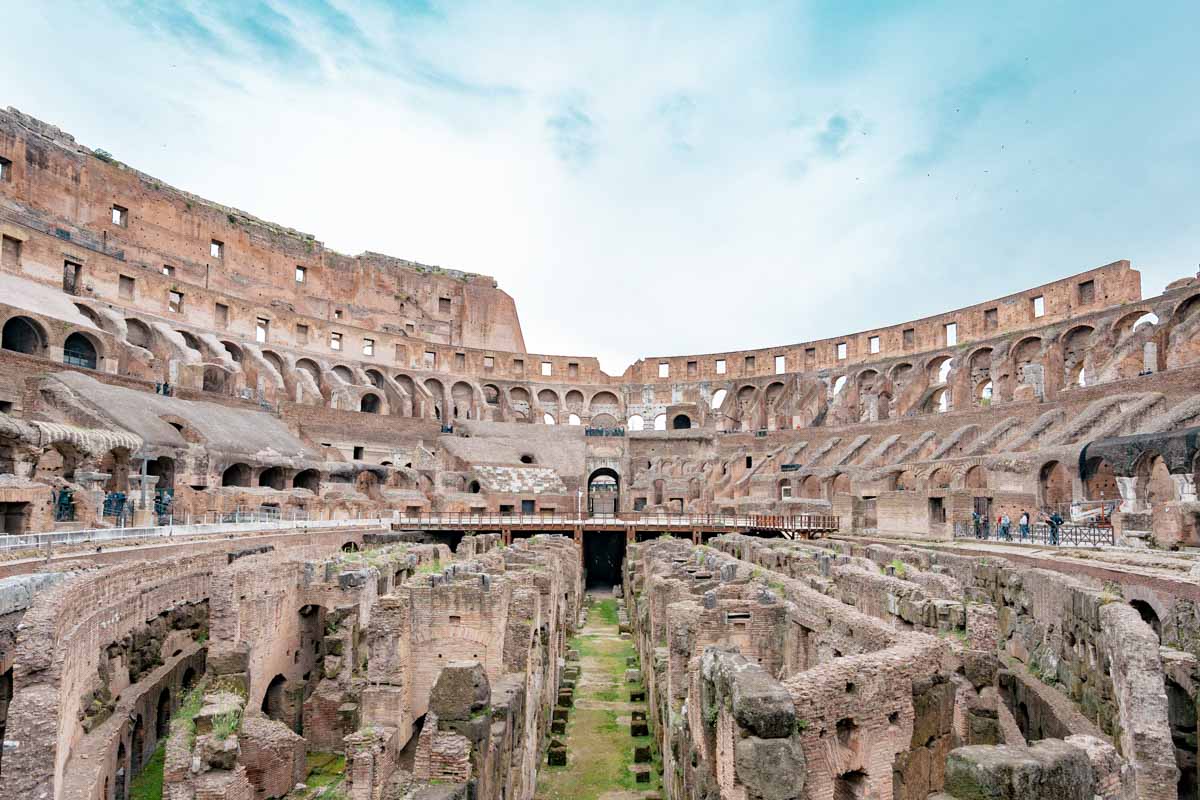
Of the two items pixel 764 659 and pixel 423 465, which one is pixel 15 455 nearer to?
pixel 764 659

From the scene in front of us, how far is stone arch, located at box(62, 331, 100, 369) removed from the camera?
37.5 m

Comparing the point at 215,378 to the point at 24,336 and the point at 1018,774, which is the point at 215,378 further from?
the point at 1018,774

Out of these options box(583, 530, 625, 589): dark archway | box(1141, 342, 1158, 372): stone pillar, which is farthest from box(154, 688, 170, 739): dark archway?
box(1141, 342, 1158, 372): stone pillar

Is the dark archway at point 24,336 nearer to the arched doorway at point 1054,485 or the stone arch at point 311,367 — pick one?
the stone arch at point 311,367

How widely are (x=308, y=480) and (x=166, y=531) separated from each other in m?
20.6

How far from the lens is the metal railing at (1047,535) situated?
17906 mm

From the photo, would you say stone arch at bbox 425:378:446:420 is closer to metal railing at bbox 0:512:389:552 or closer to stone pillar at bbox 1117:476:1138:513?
metal railing at bbox 0:512:389:552

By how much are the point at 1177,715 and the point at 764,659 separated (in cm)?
423

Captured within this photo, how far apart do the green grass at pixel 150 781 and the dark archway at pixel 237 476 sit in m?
23.9

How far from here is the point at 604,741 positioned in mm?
12781

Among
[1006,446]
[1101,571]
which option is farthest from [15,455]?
[1006,446]

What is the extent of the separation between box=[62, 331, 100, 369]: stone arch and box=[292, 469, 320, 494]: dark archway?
11.9 m

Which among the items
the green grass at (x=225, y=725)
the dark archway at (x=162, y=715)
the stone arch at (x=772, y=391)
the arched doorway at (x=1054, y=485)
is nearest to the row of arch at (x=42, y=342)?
the dark archway at (x=162, y=715)

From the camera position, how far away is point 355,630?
13.1m
